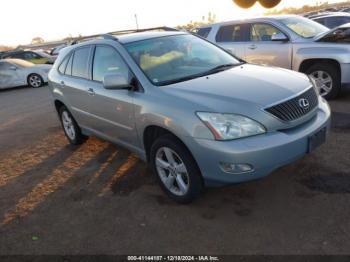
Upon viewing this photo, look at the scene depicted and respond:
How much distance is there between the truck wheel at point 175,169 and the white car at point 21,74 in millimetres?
12137

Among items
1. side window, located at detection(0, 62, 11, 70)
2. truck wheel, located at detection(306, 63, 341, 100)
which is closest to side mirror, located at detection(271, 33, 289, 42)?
truck wheel, located at detection(306, 63, 341, 100)

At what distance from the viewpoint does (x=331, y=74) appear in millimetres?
6707

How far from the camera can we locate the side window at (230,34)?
8102mm

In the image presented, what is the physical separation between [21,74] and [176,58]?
12.4m

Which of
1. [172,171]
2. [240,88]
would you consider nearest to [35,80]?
[172,171]

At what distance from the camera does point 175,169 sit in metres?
3.72

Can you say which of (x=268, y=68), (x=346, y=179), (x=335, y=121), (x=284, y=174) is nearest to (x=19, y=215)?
(x=284, y=174)

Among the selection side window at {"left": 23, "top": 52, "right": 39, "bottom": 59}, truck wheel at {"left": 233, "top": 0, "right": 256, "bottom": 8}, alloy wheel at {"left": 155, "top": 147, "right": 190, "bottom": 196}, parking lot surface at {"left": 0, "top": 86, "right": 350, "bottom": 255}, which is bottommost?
side window at {"left": 23, "top": 52, "right": 39, "bottom": 59}

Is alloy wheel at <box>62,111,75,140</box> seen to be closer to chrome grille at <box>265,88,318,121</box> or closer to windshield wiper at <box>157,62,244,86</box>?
windshield wiper at <box>157,62,244,86</box>

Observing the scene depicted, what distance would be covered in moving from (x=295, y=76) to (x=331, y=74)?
3129 millimetres

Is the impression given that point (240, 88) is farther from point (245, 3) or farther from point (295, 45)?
point (295, 45)

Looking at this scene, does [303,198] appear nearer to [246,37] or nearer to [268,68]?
[268,68]

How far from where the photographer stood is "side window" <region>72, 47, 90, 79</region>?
5.00m

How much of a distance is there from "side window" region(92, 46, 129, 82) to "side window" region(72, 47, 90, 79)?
24cm
